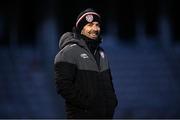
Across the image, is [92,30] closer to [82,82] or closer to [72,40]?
[72,40]

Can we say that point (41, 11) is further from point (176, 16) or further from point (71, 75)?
point (71, 75)

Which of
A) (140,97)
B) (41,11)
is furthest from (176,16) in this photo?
(41,11)

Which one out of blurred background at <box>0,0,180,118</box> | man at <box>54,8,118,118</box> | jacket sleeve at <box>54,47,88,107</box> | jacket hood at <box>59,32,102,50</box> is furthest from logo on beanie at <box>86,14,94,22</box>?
blurred background at <box>0,0,180,118</box>

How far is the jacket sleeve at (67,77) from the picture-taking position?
176 inches

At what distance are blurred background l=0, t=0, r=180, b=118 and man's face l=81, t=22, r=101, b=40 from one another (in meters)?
6.06

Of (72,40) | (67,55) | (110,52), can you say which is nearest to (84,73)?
(67,55)

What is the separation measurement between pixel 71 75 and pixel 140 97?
6766mm

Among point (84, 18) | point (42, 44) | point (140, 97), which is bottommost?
point (140, 97)

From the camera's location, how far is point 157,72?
11406mm

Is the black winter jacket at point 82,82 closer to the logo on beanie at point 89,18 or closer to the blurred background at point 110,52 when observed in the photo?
the logo on beanie at point 89,18

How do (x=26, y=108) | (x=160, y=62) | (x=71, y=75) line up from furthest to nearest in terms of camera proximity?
(x=160, y=62) → (x=26, y=108) → (x=71, y=75)

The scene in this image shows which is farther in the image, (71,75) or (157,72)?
(157,72)

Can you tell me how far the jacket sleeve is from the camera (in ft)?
14.7

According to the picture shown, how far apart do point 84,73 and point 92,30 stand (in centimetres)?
35
